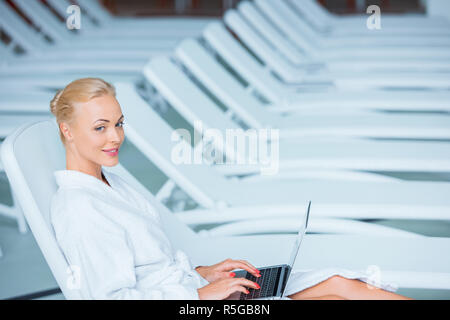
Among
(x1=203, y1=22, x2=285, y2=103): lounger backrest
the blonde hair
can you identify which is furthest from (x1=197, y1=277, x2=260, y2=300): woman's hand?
(x1=203, y1=22, x2=285, y2=103): lounger backrest

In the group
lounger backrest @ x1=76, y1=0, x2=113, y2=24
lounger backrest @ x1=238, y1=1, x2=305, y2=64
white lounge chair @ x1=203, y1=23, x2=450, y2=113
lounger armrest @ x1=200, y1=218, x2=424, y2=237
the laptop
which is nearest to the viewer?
the laptop

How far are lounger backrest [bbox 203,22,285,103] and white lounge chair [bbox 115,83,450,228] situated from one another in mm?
1504

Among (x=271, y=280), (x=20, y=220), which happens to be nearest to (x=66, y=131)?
A: (x=271, y=280)

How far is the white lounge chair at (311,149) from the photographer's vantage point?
2.67 metres

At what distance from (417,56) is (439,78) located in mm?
902

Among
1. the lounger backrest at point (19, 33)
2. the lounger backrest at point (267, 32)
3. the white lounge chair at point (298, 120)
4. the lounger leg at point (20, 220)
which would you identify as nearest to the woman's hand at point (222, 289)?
the lounger leg at point (20, 220)

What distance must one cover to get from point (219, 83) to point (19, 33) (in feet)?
11.4

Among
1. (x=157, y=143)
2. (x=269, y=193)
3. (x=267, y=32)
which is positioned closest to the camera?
(x=157, y=143)

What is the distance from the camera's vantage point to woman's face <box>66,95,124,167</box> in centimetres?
138

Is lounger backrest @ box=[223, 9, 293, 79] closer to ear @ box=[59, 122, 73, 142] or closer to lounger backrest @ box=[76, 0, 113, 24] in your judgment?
lounger backrest @ box=[76, 0, 113, 24]

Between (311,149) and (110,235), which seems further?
(311,149)

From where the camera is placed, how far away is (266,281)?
150 cm

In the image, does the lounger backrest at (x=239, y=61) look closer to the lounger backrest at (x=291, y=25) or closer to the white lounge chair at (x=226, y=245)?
the lounger backrest at (x=291, y=25)

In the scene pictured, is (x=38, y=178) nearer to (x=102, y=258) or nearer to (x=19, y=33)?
(x=102, y=258)
